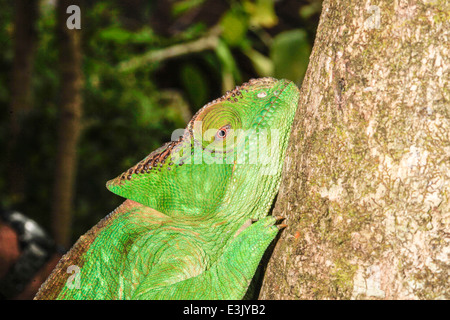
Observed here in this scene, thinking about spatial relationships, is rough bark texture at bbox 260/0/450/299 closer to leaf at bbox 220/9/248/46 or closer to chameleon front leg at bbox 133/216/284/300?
chameleon front leg at bbox 133/216/284/300

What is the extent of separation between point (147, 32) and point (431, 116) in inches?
255

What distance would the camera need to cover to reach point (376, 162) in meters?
1.18

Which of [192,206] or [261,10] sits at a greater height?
[261,10]

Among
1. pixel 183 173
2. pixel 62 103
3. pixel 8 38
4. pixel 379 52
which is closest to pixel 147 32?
pixel 8 38

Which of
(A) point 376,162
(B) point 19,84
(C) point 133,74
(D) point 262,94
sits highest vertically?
(C) point 133,74

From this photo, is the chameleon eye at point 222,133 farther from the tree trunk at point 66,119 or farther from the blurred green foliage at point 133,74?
the blurred green foliage at point 133,74

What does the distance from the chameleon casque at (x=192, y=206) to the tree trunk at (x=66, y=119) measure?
9.02 ft

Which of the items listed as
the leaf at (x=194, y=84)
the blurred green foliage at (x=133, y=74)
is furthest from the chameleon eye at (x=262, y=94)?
the leaf at (x=194, y=84)

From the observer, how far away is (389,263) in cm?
116

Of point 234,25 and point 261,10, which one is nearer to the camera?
point 261,10

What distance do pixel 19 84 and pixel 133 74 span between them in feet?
5.13

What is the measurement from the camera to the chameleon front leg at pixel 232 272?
138cm

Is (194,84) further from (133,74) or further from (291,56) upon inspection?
(291,56)

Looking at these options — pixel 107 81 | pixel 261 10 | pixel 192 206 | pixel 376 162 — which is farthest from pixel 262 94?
pixel 107 81
